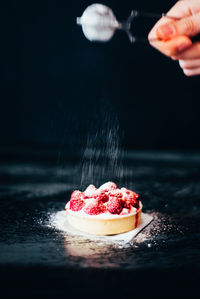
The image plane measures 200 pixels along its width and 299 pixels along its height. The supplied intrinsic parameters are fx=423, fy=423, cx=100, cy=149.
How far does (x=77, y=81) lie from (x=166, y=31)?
3.65 metres

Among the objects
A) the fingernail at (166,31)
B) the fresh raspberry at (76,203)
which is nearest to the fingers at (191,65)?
the fingernail at (166,31)

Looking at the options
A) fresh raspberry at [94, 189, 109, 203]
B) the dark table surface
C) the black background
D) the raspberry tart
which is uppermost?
the black background

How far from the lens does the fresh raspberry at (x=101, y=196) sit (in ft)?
8.24

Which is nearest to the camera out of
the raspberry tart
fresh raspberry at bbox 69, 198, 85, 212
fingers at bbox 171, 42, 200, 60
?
fingers at bbox 171, 42, 200, 60

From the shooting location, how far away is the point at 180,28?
172 cm

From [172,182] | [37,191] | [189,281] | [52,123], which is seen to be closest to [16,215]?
[37,191]

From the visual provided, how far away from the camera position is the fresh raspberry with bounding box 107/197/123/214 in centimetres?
246

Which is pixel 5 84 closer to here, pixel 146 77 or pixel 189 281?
pixel 146 77

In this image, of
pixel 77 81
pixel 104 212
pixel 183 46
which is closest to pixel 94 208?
pixel 104 212

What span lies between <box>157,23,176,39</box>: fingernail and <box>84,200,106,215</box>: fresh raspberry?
3.73ft

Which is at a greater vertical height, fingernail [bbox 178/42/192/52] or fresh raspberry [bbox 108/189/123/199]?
fingernail [bbox 178/42/192/52]

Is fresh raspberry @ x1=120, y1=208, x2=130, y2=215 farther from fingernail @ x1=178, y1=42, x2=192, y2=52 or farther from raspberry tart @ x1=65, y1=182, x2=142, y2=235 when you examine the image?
fingernail @ x1=178, y1=42, x2=192, y2=52

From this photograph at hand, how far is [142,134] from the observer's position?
5551mm

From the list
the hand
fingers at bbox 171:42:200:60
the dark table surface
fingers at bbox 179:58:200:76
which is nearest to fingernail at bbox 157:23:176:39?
the hand
